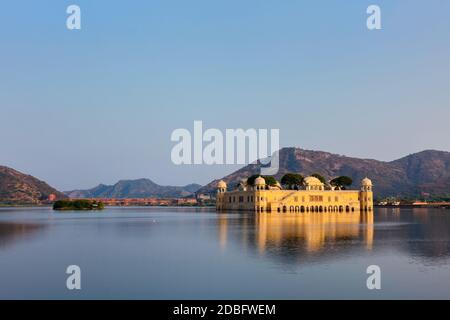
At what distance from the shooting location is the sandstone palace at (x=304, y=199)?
Result: 137m

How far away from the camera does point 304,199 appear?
13962 centimetres

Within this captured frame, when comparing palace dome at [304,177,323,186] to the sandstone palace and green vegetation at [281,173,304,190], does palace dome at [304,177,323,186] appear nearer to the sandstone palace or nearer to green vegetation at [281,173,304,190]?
the sandstone palace

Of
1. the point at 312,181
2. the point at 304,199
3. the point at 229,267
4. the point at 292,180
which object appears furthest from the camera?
the point at 292,180

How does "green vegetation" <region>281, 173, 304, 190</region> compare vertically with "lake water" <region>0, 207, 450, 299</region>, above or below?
above

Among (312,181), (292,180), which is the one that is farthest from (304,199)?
(292,180)

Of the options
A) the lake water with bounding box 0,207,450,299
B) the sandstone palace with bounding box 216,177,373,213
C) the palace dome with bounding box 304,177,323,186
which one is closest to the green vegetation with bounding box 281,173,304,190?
the sandstone palace with bounding box 216,177,373,213

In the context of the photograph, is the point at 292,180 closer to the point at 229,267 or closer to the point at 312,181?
the point at 312,181

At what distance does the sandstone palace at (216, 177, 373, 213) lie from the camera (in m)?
137

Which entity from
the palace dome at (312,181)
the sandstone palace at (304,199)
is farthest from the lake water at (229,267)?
the palace dome at (312,181)

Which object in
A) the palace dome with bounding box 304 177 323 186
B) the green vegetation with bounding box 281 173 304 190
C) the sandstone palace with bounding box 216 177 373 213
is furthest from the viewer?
the green vegetation with bounding box 281 173 304 190

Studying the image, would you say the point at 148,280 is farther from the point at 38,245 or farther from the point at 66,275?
the point at 38,245

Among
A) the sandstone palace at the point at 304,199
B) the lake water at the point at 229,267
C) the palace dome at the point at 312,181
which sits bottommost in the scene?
the lake water at the point at 229,267

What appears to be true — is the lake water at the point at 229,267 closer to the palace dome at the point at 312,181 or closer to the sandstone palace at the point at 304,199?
the sandstone palace at the point at 304,199
